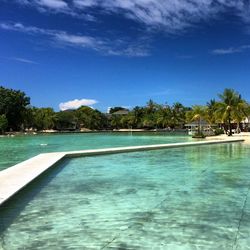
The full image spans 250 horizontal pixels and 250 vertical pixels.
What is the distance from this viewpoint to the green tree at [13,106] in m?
73.0

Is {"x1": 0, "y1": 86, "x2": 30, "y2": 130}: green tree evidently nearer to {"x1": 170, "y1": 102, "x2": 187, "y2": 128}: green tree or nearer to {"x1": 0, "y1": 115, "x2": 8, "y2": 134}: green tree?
{"x1": 0, "y1": 115, "x2": 8, "y2": 134}: green tree

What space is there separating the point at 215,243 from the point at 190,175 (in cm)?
694

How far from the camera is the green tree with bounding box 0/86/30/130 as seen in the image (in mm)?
73000

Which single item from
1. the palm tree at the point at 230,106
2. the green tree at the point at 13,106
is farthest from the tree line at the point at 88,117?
the palm tree at the point at 230,106

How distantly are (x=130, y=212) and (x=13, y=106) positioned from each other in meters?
69.6

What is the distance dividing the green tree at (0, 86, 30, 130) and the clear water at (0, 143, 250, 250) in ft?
206

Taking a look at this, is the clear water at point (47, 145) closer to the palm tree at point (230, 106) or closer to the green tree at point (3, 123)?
the palm tree at point (230, 106)

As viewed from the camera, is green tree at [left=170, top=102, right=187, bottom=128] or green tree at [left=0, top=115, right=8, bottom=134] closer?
green tree at [left=0, top=115, right=8, bottom=134]

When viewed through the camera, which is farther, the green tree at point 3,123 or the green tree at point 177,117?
the green tree at point 177,117

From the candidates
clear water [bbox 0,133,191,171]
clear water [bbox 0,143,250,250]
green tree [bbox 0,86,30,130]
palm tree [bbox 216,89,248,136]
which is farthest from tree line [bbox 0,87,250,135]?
clear water [bbox 0,143,250,250]

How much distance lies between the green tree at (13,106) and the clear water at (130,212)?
6290 centimetres

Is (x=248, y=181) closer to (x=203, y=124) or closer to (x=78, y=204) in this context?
(x=78, y=204)

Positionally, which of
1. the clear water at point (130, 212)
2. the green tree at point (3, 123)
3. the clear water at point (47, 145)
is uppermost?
the green tree at point (3, 123)

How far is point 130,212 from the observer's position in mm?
7398
